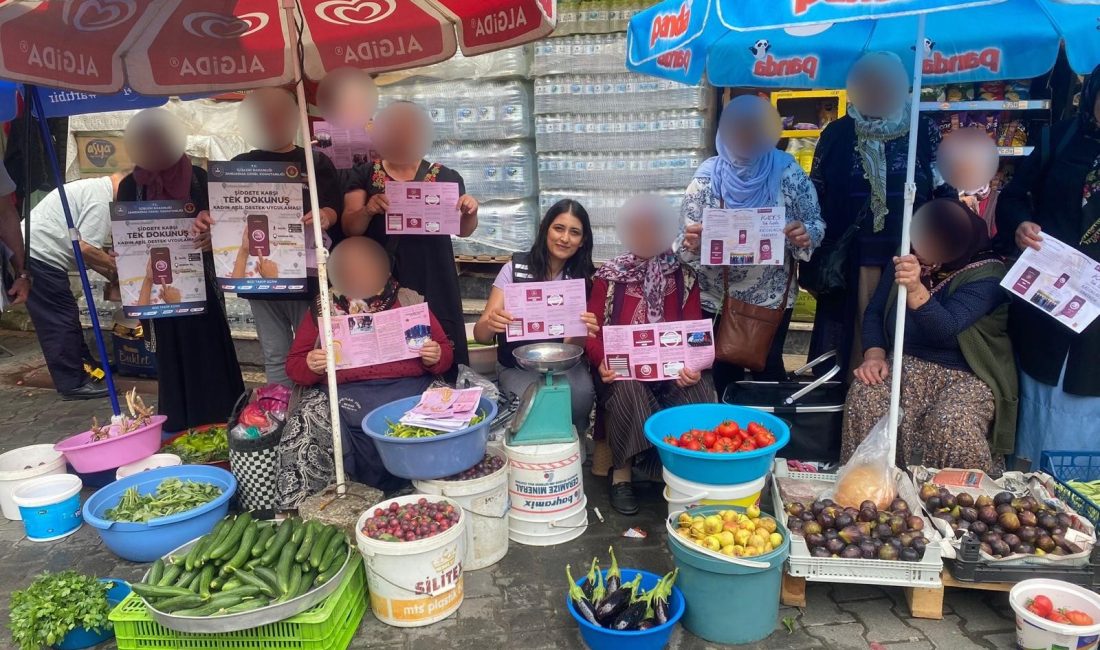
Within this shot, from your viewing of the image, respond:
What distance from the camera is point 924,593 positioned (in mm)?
3055

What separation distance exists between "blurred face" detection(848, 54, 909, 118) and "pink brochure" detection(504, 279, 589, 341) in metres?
1.82

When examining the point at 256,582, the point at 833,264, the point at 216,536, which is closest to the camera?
the point at 256,582

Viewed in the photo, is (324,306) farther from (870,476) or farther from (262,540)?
(870,476)

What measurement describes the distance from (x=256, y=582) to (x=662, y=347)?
2206 mm

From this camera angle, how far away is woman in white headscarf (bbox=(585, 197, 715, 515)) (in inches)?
157

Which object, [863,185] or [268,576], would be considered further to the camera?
[863,185]

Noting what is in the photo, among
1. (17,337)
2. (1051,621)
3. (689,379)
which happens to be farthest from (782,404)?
(17,337)

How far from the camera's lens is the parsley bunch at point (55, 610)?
2.88 m

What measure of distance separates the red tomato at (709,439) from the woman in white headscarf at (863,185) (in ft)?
4.69

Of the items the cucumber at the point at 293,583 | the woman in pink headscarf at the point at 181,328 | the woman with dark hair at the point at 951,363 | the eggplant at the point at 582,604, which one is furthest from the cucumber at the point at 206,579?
the woman with dark hair at the point at 951,363

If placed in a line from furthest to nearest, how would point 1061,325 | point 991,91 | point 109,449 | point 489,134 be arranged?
point 489,134 → point 991,91 → point 109,449 → point 1061,325

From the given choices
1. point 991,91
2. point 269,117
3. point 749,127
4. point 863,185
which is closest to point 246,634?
point 269,117

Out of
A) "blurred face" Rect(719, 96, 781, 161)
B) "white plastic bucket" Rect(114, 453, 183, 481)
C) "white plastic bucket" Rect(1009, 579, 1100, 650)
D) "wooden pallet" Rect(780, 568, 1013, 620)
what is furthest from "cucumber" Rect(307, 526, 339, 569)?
"blurred face" Rect(719, 96, 781, 161)

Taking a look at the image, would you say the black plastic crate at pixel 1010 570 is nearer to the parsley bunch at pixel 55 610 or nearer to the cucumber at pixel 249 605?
the cucumber at pixel 249 605
